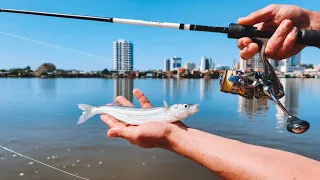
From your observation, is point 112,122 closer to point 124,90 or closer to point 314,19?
point 314,19

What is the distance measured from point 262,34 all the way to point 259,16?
270 millimetres

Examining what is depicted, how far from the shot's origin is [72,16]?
414 centimetres

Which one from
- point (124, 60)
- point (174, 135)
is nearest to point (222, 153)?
point (174, 135)

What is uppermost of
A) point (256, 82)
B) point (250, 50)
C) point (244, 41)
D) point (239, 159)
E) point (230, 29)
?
point (230, 29)

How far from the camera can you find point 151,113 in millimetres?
3434

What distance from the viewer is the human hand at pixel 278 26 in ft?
10.1

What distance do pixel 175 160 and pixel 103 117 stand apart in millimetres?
4959

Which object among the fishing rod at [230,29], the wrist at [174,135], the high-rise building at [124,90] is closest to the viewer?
the wrist at [174,135]

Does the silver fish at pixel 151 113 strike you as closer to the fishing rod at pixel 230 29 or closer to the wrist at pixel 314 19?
the fishing rod at pixel 230 29

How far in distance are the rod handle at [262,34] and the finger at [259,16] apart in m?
0.10

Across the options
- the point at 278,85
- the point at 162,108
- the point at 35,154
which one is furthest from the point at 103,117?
the point at 35,154

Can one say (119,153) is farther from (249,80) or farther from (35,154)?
(249,80)

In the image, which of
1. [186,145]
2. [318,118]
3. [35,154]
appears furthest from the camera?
[318,118]

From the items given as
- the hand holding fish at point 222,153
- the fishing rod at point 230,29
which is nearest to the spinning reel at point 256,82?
the fishing rod at point 230,29
